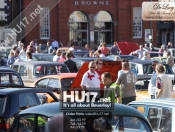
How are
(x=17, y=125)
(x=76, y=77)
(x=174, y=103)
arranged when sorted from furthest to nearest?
1. (x=76, y=77)
2. (x=174, y=103)
3. (x=17, y=125)

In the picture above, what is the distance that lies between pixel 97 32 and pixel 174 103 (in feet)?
155

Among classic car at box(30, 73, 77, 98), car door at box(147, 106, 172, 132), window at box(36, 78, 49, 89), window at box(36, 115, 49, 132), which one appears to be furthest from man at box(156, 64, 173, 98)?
window at box(36, 115, 49, 132)

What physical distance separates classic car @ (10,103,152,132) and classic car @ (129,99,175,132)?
153 cm

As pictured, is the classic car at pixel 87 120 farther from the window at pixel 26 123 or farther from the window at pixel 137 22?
the window at pixel 137 22

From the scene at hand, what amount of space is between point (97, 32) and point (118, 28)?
2.09 metres

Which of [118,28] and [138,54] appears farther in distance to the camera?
[118,28]

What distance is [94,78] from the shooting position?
13.4 m

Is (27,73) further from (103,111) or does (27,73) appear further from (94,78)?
(103,111)

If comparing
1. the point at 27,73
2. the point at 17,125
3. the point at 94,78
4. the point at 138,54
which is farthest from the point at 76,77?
the point at 138,54

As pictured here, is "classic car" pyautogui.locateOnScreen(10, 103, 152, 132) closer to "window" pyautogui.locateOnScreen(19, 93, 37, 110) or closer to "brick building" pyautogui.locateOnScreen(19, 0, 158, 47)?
"window" pyautogui.locateOnScreen(19, 93, 37, 110)

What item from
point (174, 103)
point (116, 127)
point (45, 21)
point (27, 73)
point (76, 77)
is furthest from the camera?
point (45, 21)

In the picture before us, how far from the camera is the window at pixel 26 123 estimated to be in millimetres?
7775

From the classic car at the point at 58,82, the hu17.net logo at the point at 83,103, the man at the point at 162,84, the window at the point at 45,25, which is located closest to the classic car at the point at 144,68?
the classic car at the point at 58,82

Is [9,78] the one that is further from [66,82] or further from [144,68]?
[144,68]
